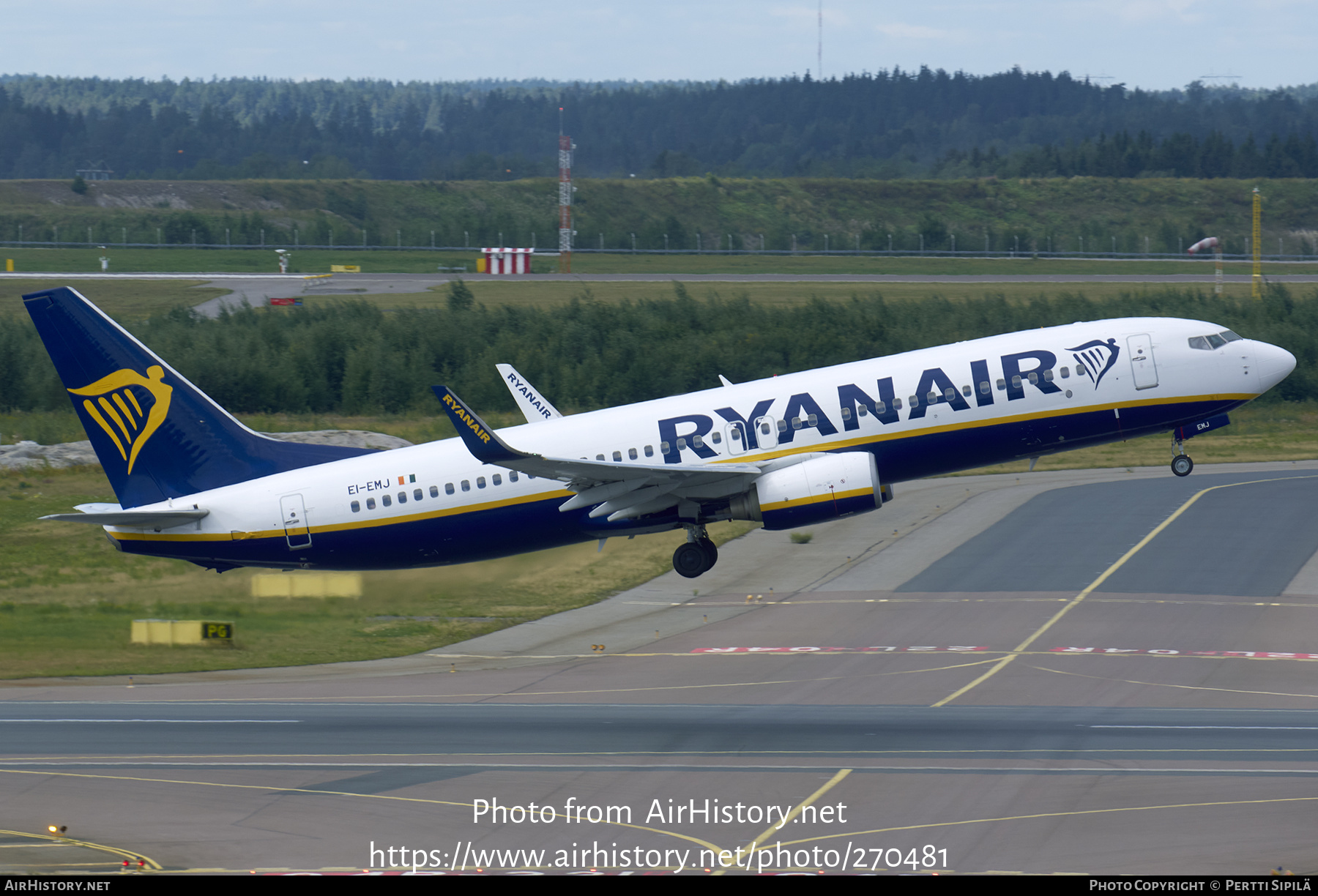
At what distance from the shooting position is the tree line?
312 feet

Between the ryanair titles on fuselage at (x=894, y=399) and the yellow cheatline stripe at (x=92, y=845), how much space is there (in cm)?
1705

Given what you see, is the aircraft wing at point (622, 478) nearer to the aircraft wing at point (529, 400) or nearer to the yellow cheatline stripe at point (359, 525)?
the yellow cheatline stripe at point (359, 525)

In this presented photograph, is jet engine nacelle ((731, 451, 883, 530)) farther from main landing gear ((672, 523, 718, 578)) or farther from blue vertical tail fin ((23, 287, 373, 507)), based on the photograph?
blue vertical tail fin ((23, 287, 373, 507))

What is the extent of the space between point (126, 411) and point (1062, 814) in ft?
91.5

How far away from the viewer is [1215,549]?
63.6 metres

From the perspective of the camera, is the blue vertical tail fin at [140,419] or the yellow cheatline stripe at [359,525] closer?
the yellow cheatline stripe at [359,525]

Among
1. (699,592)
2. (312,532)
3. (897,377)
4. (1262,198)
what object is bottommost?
(699,592)

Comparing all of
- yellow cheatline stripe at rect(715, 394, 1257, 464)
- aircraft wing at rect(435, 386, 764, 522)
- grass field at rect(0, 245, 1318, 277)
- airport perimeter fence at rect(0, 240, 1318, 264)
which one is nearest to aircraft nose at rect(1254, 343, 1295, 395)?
yellow cheatline stripe at rect(715, 394, 1257, 464)

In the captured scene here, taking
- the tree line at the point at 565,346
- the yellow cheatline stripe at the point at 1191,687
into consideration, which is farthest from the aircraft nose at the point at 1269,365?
the tree line at the point at 565,346

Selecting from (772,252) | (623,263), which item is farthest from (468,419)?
(772,252)

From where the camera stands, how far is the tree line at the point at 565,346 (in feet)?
312

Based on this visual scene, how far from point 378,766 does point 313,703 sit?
799 centimetres

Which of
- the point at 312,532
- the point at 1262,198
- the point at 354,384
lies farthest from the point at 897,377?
the point at 1262,198
